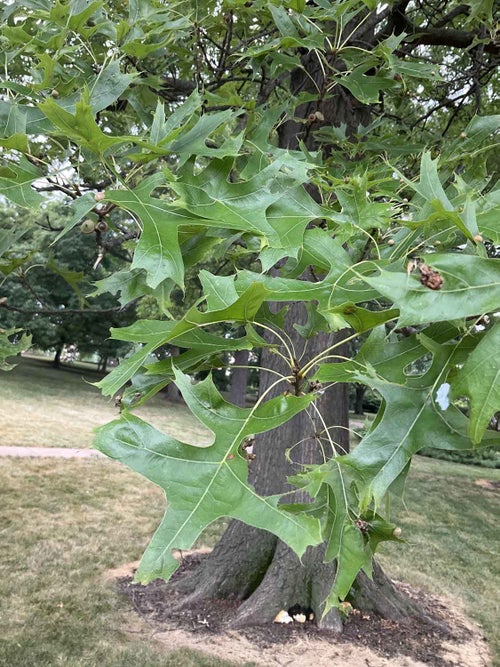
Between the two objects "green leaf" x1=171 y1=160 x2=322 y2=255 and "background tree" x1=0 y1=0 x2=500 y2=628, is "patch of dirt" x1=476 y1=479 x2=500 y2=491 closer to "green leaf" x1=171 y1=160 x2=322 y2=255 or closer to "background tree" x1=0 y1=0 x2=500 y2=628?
"background tree" x1=0 y1=0 x2=500 y2=628

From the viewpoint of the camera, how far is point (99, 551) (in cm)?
605

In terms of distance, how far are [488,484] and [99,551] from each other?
11.3 m

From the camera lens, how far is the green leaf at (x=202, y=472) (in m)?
1.10

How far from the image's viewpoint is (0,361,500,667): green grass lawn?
160 inches

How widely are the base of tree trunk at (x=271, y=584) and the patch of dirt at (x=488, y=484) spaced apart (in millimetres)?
9710

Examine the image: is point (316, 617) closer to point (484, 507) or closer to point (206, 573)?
point (206, 573)

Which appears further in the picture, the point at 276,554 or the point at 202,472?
the point at 276,554

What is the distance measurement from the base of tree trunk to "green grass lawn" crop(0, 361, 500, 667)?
24.6 inches

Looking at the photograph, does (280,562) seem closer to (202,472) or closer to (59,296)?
(202,472)

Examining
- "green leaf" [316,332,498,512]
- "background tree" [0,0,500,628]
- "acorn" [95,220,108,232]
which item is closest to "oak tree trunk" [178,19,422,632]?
"background tree" [0,0,500,628]

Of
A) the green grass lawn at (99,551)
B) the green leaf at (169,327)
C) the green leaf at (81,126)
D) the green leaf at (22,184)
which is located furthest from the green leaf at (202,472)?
the green leaf at (22,184)

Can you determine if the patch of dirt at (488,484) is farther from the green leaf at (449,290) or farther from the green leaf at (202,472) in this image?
the green leaf at (449,290)

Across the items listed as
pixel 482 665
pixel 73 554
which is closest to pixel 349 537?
pixel 482 665

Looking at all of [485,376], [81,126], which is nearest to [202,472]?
[485,376]
